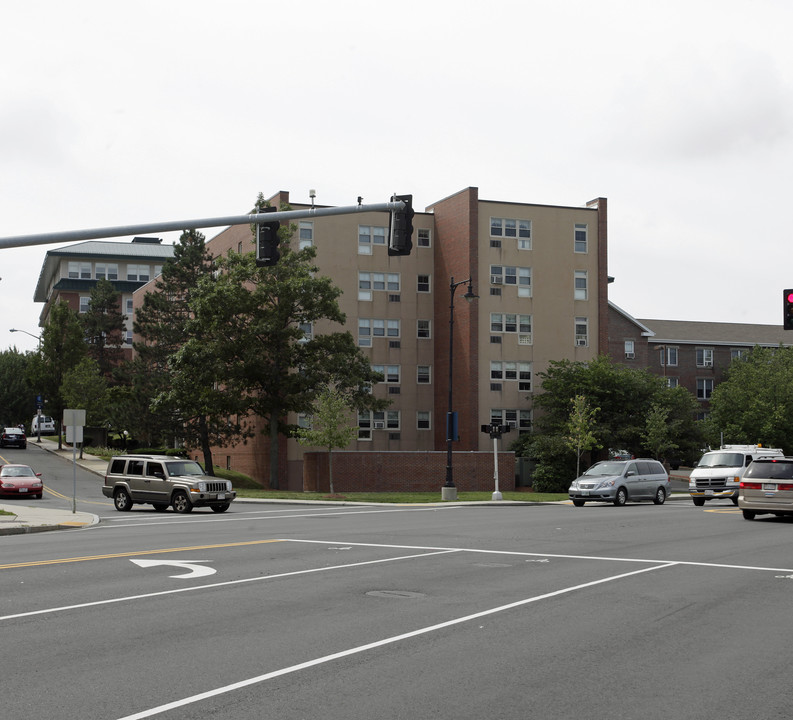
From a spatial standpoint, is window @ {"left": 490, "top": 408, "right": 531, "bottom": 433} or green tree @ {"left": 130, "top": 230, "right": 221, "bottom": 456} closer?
window @ {"left": 490, "top": 408, "right": 531, "bottom": 433}

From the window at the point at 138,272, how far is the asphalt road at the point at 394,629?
9805 centimetres

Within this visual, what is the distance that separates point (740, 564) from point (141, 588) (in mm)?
9247

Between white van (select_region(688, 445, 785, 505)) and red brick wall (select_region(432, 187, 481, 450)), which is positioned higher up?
red brick wall (select_region(432, 187, 481, 450))

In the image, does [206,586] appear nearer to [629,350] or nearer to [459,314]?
[459,314]

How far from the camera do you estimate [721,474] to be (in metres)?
35.3

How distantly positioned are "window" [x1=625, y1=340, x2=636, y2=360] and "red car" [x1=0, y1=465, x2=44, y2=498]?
53702mm

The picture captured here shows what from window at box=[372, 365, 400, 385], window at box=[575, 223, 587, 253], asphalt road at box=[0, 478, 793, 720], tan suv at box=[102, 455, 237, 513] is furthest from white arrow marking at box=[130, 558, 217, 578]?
window at box=[575, 223, 587, 253]

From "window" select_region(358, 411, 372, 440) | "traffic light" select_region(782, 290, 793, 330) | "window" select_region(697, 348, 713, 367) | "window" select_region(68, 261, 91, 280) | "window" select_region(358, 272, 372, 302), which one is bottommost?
"window" select_region(358, 411, 372, 440)

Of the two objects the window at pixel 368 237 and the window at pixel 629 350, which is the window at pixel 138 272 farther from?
the window at pixel 368 237

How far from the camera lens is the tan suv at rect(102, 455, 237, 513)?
3100 cm

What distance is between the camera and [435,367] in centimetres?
5922

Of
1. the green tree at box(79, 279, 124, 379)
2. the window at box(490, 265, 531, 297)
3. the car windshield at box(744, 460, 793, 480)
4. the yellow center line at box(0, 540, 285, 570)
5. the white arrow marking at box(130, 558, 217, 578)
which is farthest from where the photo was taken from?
the green tree at box(79, 279, 124, 379)

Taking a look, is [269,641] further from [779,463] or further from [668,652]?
[779,463]

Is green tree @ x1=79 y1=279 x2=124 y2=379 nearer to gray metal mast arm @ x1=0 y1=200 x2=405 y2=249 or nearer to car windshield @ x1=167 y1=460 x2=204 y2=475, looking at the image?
car windshield @ x1=167 y1=460 x2=204 y2=475
